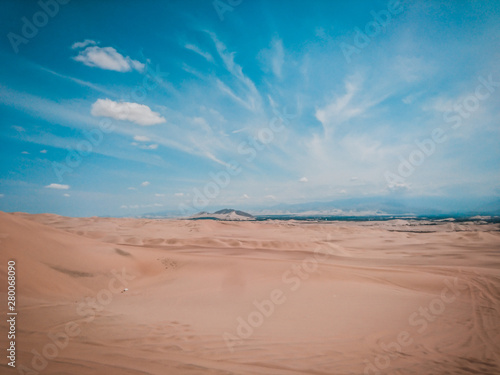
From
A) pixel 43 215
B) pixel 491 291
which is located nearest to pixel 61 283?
pixel 491 291

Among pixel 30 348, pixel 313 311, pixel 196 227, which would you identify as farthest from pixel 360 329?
pixel 196 227

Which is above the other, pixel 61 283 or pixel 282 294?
pixel 61 283

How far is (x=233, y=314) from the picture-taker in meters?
6.49

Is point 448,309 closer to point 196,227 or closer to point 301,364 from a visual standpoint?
point 301,364

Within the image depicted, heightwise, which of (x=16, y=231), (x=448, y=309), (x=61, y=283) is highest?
(x=16, y=231)

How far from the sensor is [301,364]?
Result: 400 centimetres

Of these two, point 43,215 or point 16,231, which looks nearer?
point 16,231

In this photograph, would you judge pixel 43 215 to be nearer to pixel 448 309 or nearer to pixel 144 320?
pixel 144 320

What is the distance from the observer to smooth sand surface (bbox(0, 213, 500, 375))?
12.9 ft

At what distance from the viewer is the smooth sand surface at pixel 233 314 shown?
3.94 m

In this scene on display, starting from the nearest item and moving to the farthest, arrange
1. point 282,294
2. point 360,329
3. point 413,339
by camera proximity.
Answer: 1. point 413,339
2. point 360,329
3. point 282,294

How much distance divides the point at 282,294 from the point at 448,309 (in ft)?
16.4

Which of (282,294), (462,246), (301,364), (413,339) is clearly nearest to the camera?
(301,364)

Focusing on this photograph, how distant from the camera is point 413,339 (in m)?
5.16
